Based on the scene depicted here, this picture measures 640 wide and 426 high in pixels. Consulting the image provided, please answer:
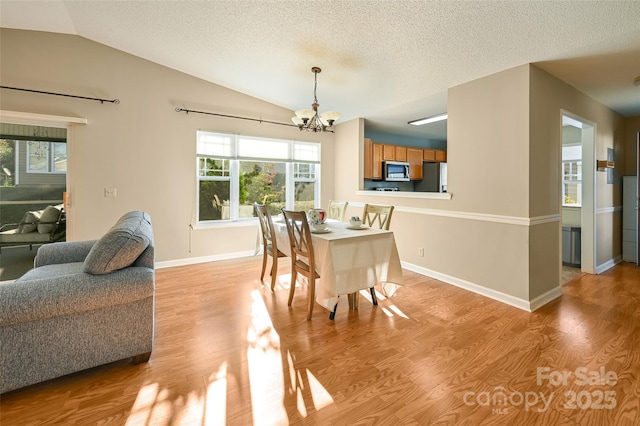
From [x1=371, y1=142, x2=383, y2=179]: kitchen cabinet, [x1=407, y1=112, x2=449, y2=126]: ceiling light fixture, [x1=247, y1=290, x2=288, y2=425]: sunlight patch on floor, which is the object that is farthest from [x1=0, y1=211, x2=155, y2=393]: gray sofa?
[x1=407, y1=112, x2=449, y2=126]: ceiling light fixture

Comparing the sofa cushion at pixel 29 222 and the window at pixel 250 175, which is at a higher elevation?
the window at pixel 250 175

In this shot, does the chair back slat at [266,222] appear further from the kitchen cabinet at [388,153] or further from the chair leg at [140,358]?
the kitchen cabinet at [388,153]

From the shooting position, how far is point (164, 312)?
2.77 m

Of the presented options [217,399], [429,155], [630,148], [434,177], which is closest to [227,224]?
[217,399]

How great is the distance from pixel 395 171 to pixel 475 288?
3.06 meters

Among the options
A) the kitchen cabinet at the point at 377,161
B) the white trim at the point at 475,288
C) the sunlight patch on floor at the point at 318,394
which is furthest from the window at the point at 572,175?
the sunlight patch on floor at the point at 318,394

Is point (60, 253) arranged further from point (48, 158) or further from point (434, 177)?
point (434, 177)

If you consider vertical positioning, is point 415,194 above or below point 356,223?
above

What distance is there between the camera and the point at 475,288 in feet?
10.9

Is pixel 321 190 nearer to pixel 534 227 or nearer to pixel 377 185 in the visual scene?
pixel 377 185

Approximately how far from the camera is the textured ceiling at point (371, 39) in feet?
7.54

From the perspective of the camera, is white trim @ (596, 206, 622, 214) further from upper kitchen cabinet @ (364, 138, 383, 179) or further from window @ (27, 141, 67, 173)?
window @ (27, 141, 67, 173)

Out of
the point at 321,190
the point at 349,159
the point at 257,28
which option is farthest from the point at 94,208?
the point at 349,159

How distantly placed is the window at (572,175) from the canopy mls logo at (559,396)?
3925mm
